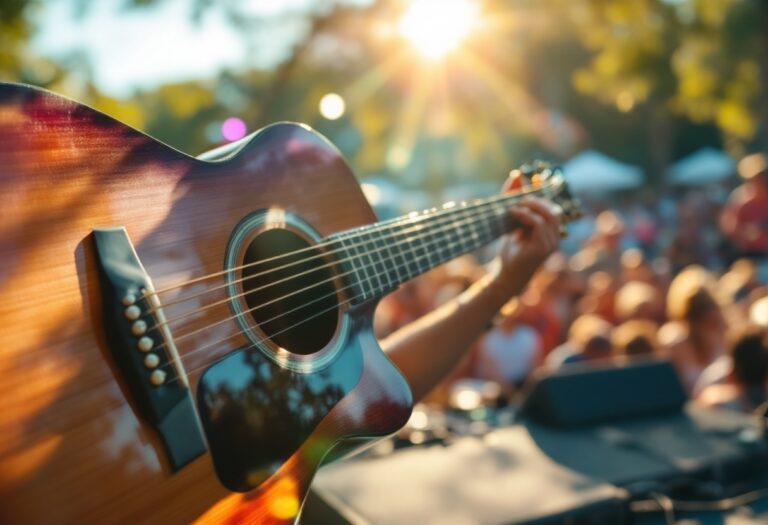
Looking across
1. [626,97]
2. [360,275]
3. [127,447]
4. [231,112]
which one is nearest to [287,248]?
[360,275]

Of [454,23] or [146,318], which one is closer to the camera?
[146,318]

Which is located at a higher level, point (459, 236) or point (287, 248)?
point (287, 248)

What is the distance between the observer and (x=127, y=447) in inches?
39.0

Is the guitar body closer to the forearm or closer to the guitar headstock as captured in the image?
the forearm

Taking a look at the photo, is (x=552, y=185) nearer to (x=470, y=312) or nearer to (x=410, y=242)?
(x=470, y=312)

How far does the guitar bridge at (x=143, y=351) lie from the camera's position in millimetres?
1028

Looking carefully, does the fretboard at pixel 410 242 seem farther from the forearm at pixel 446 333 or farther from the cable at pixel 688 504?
the cable at pixel 688 504

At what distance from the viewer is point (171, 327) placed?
3.65ft

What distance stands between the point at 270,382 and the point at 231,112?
34.9ft

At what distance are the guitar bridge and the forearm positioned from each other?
2.25 feet

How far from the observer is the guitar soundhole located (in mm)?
1282

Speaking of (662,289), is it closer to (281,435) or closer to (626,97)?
(281,435)

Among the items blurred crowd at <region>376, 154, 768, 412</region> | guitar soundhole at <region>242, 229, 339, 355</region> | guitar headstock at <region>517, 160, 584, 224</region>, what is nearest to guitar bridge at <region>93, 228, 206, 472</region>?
guitar soundhole at <region>242, 229, 339, 355</region>

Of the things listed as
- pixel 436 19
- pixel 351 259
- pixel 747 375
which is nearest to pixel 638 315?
pixel 747 375
